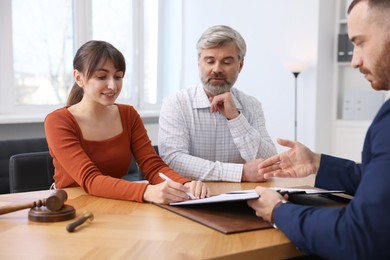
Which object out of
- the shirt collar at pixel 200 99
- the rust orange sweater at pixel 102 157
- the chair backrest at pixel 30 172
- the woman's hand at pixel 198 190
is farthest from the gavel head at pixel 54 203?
the shirt collar at pixel 200 99

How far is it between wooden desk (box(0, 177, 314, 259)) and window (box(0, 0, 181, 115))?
3.04 m

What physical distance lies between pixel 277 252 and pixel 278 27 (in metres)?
3.94

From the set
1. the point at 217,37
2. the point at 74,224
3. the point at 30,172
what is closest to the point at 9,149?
the point at 30,172

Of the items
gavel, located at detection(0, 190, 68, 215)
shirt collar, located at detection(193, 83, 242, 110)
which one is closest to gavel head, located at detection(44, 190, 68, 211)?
gavel, located at detection(0, 190, 68, 215)

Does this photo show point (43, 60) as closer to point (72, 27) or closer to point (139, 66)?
point (72, 27)

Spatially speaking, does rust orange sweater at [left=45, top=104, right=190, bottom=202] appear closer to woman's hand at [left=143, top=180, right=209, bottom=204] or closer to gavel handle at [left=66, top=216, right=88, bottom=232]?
woman's hand at [left=143, top=180, right=209, bottom=204]

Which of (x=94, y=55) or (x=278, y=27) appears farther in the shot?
(x=278, y=27)

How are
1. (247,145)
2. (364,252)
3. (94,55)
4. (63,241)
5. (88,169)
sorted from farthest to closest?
1. (247,145)
2. (94,55)
3. (88,169)
4. (63,241)
5. (364,252)

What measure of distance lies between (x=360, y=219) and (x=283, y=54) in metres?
3.92

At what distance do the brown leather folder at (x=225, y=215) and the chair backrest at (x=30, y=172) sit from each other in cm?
77

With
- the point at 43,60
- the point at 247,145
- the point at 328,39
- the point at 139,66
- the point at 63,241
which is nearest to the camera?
the point at 63,241

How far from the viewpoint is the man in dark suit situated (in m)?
1.02

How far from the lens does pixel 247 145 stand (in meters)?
2.24

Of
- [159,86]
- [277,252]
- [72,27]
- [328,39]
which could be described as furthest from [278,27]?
[277,252]
